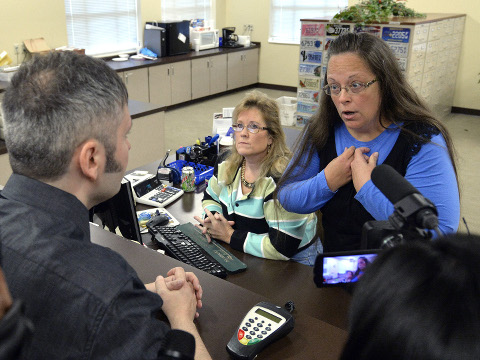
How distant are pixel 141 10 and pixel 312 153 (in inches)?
228

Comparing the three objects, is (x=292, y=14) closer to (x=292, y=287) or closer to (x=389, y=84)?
(x=389, y=84)

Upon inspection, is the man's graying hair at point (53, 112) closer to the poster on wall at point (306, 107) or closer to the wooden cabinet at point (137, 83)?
the poster on wall at point (306, 107)

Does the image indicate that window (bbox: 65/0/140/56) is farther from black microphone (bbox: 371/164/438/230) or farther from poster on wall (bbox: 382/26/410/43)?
black microphone (bbox: 371/164/438/230)

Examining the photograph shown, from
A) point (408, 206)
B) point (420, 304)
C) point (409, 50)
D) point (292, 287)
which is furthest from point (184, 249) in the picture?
point (409, 50)

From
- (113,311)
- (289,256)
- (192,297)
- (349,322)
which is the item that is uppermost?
(349,322)

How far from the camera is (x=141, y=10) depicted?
6.73 metres

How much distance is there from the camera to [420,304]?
0.49 meters

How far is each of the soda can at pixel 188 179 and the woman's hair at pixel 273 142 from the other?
32 centimetres

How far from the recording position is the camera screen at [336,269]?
2.74 feet

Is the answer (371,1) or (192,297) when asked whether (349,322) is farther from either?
(371,1)

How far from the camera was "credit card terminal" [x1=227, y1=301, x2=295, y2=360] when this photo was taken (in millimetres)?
992

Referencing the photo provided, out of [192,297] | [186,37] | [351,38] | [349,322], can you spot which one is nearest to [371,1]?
[186,37]

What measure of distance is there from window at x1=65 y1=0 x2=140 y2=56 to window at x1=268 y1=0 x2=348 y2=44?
2.44m

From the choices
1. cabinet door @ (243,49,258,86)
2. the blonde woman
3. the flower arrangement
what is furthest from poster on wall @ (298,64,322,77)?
the blonde woman
